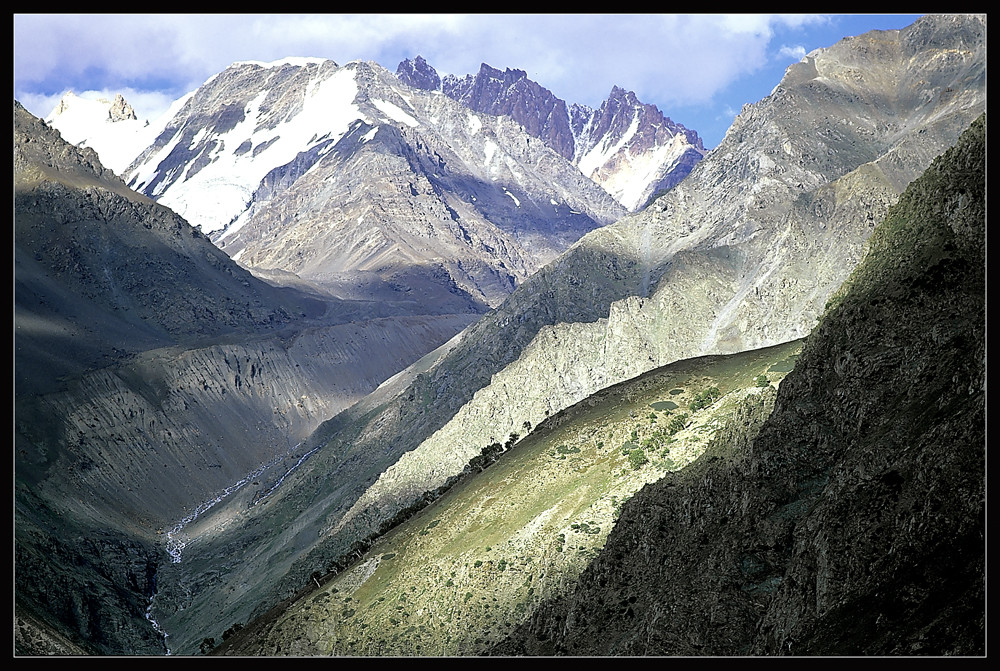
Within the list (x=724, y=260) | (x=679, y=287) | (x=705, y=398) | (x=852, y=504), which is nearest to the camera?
(x=852, y=504)

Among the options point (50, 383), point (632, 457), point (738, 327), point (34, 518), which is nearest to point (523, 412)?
point (738, 327)

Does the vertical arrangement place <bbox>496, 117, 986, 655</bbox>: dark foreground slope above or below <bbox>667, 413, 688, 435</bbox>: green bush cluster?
below

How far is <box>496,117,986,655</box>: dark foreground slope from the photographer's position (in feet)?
84.0

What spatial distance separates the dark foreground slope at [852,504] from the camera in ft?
84.0

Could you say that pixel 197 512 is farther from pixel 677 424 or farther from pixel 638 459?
pixel 638 459

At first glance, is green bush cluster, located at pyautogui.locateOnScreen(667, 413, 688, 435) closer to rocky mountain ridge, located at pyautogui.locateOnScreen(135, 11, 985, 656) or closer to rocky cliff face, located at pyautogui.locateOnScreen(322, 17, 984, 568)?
rocky mountain ridge, located at pyautogui.locateOnScreen(135, 11, 985, 656)

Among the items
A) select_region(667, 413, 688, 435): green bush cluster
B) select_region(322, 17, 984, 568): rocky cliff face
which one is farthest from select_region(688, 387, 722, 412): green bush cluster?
select_region(322, 17, 984, 568): rocky cliff face

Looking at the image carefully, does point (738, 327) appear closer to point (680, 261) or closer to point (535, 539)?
point (680, 261)

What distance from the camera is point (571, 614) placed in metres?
39.3

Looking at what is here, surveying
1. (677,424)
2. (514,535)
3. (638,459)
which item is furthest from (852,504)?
(514,535)

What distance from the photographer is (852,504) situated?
94.7 ft

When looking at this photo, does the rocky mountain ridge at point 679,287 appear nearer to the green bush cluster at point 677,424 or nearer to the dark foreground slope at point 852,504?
the green bush cluster at point 677,424

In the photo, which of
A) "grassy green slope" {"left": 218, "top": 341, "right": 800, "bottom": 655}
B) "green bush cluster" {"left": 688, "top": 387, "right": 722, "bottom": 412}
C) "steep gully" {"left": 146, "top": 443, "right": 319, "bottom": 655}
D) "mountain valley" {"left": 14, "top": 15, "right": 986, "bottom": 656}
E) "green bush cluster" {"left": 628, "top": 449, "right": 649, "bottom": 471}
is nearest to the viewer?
"mountain valley" {"left": 14, "top": 15, "right": 986, "bottom": 656}

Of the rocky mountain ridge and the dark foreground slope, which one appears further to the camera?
the rocky mountain ridge
